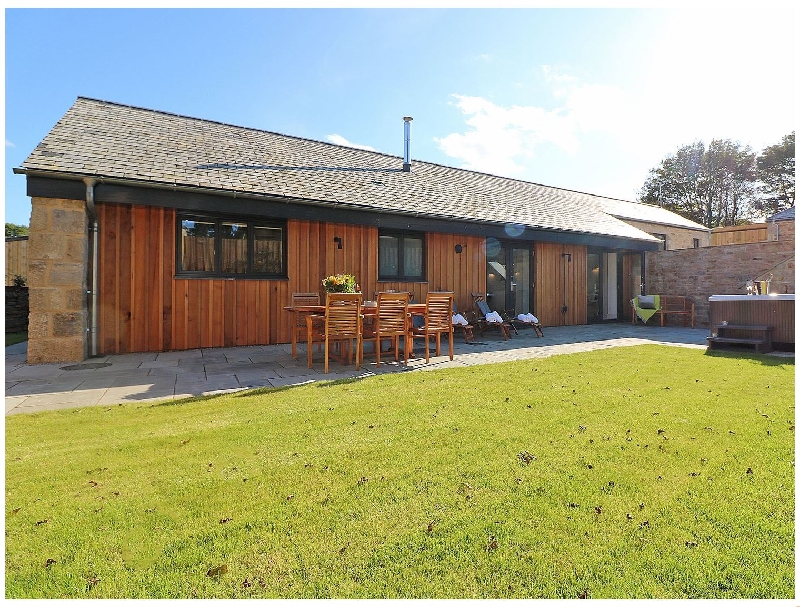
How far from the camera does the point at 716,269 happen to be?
1209 cm

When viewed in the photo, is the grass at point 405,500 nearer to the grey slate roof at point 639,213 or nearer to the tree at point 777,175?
the grey slate roof at point 639,213

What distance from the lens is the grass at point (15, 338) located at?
8562mm

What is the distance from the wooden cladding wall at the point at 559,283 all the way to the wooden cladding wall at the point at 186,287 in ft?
17.1

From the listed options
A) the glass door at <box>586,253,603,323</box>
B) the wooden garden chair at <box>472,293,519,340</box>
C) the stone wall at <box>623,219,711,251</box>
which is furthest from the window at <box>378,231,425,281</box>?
the stone wall at <box>623,219,711,251</box>

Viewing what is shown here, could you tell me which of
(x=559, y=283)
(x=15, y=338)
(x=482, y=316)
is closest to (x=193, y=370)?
(x=482, y=316)

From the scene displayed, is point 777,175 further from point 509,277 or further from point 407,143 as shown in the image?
point 407,143

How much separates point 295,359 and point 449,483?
459 centimetres

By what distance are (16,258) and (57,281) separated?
27.9ft

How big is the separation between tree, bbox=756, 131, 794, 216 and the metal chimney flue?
3545cm

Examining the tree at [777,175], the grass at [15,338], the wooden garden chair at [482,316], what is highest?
the tree at [777,175]

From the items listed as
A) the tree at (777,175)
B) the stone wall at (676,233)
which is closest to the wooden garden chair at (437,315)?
the stone wall at (676,233)

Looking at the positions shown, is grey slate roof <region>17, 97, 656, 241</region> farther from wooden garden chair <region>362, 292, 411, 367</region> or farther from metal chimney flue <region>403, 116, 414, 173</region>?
wooden garden chair <region>362, 292, 411, 367</region>

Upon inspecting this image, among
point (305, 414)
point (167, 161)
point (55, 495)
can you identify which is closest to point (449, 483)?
point (305, 414)

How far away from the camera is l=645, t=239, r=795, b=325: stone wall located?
11.0 metres
